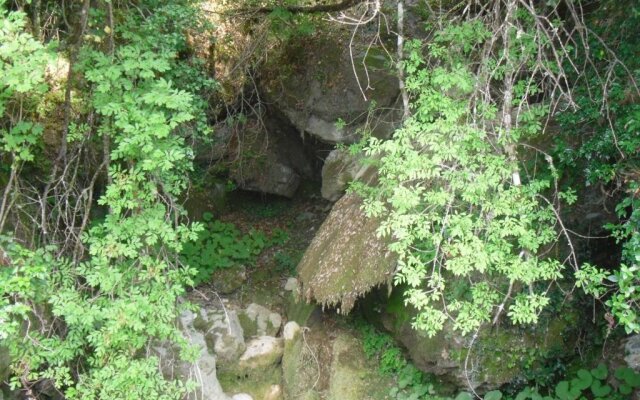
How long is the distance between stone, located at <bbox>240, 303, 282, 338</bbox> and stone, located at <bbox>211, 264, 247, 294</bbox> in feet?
1.89

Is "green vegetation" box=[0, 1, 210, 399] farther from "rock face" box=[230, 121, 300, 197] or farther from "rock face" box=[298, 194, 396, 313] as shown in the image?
"rock face" box=[230, 121, 300, 197]

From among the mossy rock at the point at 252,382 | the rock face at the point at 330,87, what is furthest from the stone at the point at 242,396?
the rock face at the point at 330,87

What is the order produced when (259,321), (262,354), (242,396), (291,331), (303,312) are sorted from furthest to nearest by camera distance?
1. (259,321)
2. (303,312)
3. (291,331)
4. (262,354)
5. (242,396)

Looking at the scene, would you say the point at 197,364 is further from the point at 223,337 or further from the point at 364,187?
the point at 364,187

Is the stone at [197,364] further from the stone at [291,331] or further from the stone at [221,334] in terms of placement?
the stone at [291,331]

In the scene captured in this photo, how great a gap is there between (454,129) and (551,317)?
2.49 metres

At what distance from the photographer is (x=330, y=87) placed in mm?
7762

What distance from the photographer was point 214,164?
8.38m

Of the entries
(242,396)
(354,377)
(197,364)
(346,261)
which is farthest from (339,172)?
(197,364)

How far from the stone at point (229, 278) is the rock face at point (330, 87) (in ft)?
7.60

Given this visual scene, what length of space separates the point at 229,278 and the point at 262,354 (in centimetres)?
172

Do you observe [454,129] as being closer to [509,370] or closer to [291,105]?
[509,370]

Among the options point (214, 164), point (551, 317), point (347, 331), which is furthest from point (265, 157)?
point (551, 317)

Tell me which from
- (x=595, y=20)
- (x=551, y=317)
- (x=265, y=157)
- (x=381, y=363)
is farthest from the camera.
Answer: (x=265, y=157)
